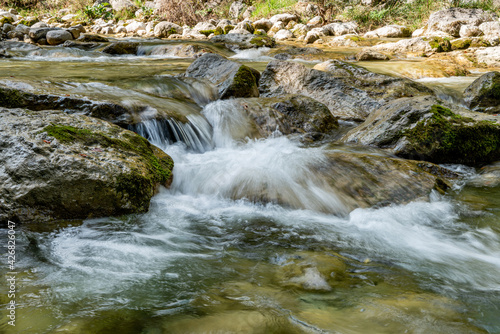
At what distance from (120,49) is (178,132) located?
32.6ft

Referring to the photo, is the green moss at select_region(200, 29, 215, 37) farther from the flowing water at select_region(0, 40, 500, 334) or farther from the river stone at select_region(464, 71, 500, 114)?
the flowing water at select_region(0, 40, 500, 334)

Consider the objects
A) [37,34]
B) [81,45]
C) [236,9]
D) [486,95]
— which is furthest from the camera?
[236,9]

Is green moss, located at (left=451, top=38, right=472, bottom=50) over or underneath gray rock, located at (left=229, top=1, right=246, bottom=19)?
underneath

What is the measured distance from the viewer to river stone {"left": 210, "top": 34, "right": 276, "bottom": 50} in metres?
15.4

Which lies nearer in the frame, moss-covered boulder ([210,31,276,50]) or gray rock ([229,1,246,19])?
moss-covered boulder ([210,31,276,50])

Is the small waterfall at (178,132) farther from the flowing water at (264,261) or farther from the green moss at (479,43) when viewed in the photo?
the green moss at (479,43)

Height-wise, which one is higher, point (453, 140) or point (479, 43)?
point (479, 43)

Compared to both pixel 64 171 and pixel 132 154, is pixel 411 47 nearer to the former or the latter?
pixel 132 154

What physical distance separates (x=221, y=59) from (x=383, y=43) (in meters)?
10.8

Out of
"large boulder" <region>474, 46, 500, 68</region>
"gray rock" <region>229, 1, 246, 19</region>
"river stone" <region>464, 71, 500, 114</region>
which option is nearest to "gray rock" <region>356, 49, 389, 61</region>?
"large boulder" <region>474, 46, 500, 68</region>

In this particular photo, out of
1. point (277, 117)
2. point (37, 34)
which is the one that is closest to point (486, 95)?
point (277, 117)

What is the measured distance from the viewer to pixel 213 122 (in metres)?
6.06

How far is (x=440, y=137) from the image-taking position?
4.96 meters

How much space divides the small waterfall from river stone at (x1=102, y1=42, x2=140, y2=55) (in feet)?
30.7
